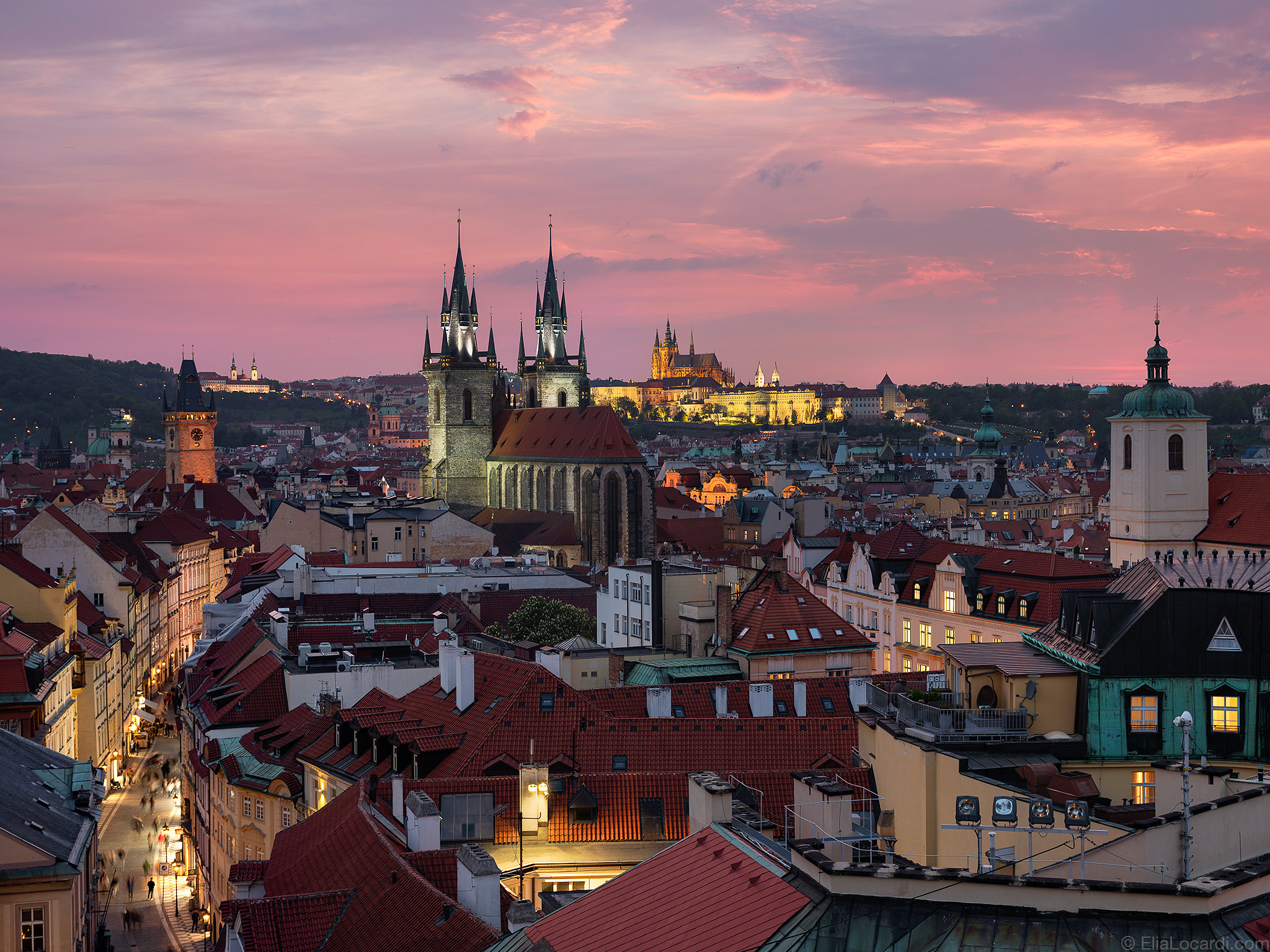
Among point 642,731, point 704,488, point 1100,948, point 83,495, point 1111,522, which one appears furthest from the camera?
point 704,488

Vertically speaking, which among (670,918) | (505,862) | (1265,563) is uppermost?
(1265,563)

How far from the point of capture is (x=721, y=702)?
3962 centimetres

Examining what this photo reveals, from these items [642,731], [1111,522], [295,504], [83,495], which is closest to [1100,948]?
[642,731]

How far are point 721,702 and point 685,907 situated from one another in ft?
72.9

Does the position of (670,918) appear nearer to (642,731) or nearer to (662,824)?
(662,824)

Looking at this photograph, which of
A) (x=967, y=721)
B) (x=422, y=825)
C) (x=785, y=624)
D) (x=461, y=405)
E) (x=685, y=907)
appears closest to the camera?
(x=685, y=907)

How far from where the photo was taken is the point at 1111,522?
70438 millimetres

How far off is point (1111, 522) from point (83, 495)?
95.3 meters

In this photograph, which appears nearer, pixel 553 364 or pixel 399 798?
pixel 399 798

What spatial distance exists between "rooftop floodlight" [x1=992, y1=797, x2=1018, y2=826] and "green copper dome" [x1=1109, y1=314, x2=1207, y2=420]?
53.3 meters

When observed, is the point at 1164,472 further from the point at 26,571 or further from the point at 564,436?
the point at 564,436

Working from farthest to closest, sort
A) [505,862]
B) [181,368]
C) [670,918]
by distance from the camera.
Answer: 1. [181,368]
2. [505,862]
3. [670,918]

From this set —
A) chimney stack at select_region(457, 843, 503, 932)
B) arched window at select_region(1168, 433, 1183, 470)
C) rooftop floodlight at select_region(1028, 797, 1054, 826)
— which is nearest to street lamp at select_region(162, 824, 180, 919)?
chimney stack at select_region(457, 843, 503, 932)

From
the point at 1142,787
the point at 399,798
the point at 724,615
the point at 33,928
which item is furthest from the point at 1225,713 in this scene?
the point at 724,615
